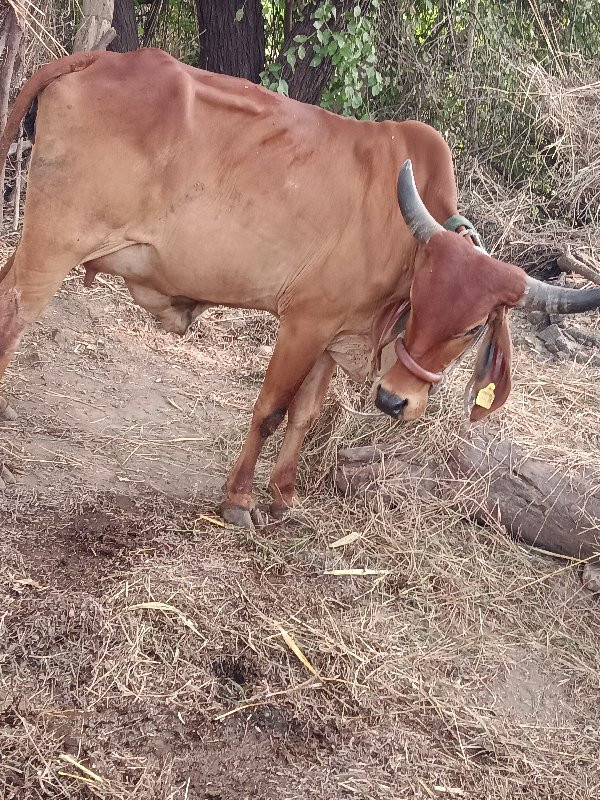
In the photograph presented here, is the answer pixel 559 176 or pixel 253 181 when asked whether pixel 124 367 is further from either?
pixel 559 176

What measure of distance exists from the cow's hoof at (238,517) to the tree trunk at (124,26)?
4481 mm

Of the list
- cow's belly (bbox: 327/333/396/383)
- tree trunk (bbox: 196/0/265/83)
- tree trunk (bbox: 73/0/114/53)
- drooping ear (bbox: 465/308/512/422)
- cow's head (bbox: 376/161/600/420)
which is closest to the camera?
cow's head (bbox: 376/161/600/420)

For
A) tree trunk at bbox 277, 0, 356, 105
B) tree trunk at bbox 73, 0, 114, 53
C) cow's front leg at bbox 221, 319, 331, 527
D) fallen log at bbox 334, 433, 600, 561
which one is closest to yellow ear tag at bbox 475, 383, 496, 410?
cow's front leg at bbox 221, 319, 331, 527

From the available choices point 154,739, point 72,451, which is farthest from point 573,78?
point 154,739

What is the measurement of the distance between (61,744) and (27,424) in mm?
2333

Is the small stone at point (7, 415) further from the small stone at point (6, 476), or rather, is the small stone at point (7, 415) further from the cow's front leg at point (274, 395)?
the cow's front leg at point (274, 395)

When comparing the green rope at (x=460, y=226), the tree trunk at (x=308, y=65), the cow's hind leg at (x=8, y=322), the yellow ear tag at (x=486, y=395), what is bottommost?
the cow's hind leg at (x=8, y=322)

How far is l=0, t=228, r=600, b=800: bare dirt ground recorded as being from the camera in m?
2.96

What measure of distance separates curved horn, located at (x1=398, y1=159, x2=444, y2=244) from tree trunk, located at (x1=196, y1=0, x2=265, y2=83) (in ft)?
13.4

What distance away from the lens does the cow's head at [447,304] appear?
3.39 meters

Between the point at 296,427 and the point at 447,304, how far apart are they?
1238 mm

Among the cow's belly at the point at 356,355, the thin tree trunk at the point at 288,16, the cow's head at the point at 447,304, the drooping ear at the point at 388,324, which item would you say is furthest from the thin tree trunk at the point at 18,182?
the cow's head at the point at 447,304

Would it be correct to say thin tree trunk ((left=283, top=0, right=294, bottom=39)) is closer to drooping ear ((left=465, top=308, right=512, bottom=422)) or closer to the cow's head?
the cow's head

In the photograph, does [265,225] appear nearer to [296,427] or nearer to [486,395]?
[296,427]
